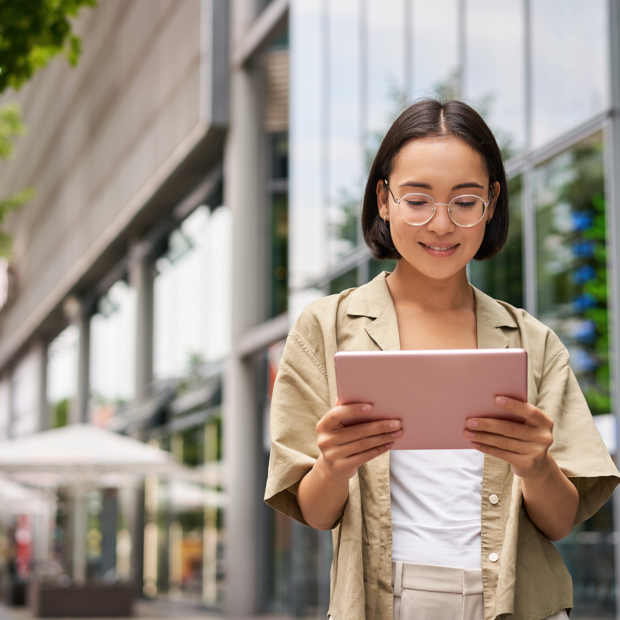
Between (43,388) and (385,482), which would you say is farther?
(43,388)

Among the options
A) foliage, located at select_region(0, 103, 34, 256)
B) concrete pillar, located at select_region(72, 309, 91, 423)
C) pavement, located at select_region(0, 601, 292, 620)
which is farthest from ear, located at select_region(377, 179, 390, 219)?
concrete pillar, located at select_region(72, 309, 91, 423)

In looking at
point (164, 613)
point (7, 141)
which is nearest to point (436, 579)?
point (7, 141)

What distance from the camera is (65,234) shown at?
2808 cm

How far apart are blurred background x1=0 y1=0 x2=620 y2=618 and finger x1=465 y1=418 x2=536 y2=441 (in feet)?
4.40

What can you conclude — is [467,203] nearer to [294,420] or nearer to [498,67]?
[294,420]

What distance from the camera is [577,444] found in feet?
6.18

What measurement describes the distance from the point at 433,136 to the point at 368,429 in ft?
2.02

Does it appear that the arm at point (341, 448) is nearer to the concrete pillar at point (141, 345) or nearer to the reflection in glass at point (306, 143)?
the reflection in glass at point (306, 143)

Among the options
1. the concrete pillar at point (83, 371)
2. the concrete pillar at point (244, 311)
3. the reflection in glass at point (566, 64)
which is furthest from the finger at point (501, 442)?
the concrete pillar at point (83, 371)

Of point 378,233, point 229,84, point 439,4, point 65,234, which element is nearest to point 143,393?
point 65,234

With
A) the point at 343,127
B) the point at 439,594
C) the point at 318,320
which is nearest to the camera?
the point at 439,594

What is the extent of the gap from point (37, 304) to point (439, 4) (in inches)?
991

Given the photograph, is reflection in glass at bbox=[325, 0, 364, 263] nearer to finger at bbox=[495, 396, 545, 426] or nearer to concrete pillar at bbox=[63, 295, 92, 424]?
finger at bbox=[495, 396, 545, 426]

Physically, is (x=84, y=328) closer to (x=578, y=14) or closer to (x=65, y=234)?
(x=65, y=234)
